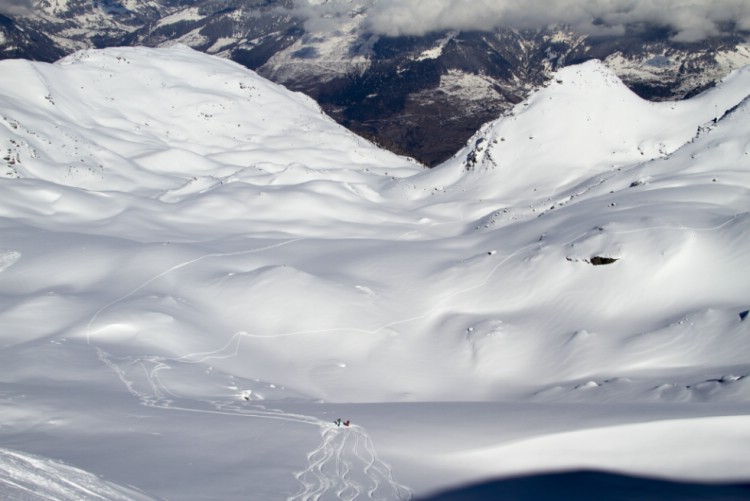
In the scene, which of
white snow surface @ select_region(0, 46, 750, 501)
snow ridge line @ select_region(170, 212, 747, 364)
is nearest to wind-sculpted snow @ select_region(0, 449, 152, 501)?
white snow surface @ select_region(0, 46, 750, 501)

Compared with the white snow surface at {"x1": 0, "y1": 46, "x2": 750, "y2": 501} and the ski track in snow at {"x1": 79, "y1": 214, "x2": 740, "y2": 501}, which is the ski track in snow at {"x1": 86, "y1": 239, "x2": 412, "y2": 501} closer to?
the ski track in snow at {"x1": 79, "y1": 214, "x2": 740, "y2": 501}

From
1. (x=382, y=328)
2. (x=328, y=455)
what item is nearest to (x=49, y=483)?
(x=328, y=455)

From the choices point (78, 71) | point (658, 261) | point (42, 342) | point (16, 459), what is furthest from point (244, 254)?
point (78, 71)

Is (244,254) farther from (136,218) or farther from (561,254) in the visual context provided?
(561,254)

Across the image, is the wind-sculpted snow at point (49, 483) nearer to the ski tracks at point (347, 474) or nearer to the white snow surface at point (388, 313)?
the white snow surface at point (388, 313)

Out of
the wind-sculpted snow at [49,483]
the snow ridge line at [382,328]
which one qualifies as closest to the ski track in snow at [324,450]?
the snow ridge line at [382,328]
